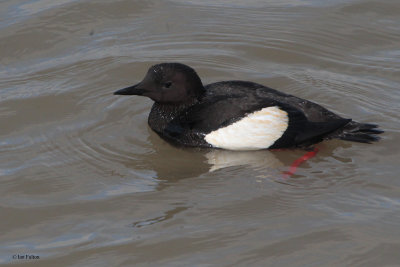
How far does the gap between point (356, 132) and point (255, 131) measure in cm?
104

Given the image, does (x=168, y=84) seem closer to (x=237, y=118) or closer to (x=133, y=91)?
(x=133, y=91)

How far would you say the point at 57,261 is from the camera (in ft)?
18.2

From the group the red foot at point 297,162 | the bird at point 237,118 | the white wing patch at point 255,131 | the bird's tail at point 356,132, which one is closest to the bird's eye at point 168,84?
the bird at point 237,118

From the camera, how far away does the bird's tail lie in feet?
24.0

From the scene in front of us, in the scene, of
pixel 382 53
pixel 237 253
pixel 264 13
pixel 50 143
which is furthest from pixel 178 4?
pixel 237 253

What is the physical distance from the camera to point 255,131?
7.20 meters

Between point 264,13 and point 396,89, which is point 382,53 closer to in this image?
point 396,89

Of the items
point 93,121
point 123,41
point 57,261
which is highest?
point 123,41

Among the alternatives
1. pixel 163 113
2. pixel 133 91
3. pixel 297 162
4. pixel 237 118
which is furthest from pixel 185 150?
pixel 297 162

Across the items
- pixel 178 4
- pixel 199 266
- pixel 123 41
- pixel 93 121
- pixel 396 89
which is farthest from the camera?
pixel 178 4

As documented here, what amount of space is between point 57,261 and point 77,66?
3806 millimetres

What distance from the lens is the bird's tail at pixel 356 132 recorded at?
7305 mm

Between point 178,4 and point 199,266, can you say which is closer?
point 199,266

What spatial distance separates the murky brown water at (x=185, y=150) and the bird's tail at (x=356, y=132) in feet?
0.36
